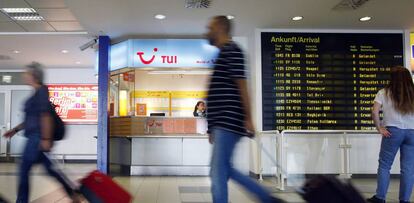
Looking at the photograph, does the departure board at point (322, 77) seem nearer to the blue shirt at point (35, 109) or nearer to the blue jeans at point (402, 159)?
the blue jeans at point (402, 159)

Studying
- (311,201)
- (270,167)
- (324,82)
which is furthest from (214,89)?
(324,82)

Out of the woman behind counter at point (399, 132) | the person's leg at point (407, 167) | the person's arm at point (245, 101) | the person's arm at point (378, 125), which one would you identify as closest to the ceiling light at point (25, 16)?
the person's arm at point (245, 101)

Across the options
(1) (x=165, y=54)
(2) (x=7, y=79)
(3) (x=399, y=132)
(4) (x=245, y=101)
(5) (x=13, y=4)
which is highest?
(5) (x=13, y=4)

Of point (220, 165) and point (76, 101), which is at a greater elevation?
point (76, 101)

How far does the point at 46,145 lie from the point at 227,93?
1.69 meters

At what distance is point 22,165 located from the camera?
131 inches

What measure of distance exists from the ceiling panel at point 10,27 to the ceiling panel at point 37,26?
4.8 inches

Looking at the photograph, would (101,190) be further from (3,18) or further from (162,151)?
(3,18)

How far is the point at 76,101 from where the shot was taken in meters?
11.4

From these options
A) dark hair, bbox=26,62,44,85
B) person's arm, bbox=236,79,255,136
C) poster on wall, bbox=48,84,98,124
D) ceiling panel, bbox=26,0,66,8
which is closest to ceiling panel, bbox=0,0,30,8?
ceiling panel, bbox=26,0,66,8

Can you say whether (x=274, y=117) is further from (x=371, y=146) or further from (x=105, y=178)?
(x=105, y=178)

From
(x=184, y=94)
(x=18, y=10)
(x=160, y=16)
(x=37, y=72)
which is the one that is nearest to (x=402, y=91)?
(x=37, y=72)

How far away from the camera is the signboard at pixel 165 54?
24.7ft

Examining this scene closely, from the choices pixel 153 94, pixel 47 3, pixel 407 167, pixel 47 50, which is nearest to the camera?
pixel 407 167
